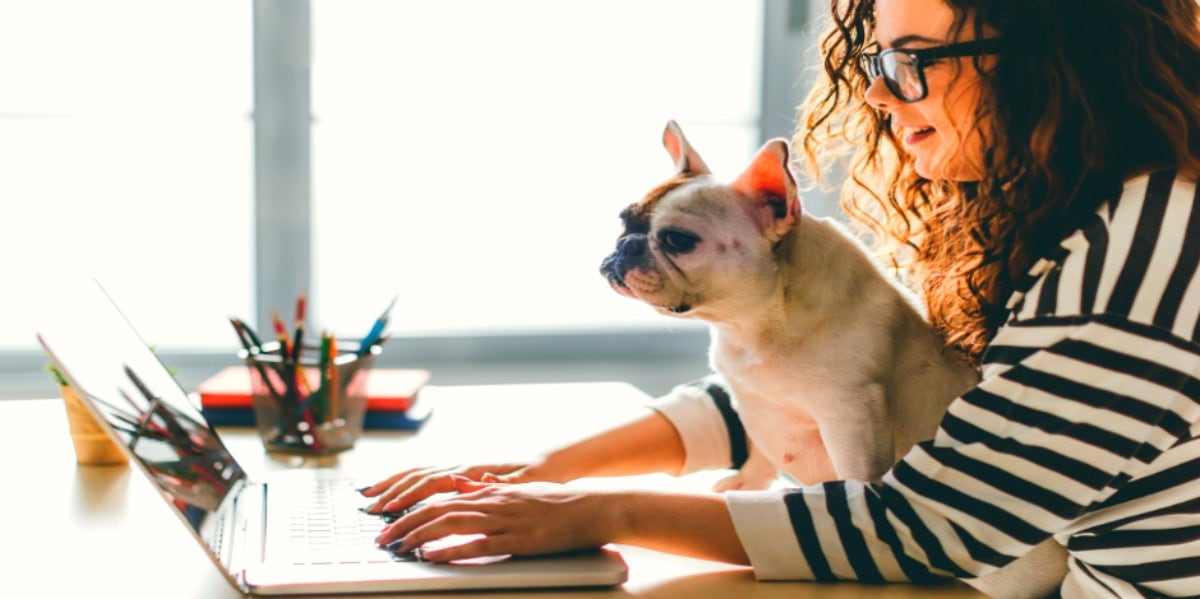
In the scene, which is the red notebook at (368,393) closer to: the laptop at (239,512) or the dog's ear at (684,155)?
the laptop at (239,512)

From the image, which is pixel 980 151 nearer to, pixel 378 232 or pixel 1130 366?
pixel 1130 366

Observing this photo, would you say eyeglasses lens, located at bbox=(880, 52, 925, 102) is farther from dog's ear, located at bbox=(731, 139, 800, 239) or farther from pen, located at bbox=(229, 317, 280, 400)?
pen, located at bbox=(229, 317, 280, 400)

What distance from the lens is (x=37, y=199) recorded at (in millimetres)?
2283

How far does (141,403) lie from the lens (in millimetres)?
928

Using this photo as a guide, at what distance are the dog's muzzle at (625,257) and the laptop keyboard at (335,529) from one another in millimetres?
310

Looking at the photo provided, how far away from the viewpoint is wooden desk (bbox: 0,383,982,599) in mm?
865

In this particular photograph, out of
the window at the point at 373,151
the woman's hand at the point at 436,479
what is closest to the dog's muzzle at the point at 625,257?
the woman's hand at the point at 436,479

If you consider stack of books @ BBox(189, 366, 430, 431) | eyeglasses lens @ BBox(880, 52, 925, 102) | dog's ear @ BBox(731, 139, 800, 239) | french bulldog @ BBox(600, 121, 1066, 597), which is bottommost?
stack of books @ BBox(189, 366, 430, 431)

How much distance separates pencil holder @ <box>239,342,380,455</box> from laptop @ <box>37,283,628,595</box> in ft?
0.69

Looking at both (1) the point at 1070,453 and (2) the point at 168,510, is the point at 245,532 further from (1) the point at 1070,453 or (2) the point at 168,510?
(1) the point at 1070,453

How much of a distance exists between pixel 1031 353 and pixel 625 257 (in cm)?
40

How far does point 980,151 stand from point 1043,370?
0.25 metres

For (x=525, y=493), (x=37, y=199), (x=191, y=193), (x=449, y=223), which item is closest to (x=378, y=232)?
(x=449, y=223)

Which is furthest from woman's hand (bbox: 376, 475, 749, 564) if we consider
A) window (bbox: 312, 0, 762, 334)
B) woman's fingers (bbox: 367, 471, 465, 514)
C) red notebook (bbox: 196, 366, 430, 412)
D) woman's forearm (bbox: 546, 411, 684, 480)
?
window (bbox: 312, 0, 762, 334)
